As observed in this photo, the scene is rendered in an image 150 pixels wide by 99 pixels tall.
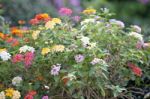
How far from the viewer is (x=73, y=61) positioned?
3.07 meters

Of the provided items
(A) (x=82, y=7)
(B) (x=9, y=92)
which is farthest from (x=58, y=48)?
(A) (x=82, y=7)

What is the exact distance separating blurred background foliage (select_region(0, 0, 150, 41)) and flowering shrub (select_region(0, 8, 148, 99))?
3.13 metres

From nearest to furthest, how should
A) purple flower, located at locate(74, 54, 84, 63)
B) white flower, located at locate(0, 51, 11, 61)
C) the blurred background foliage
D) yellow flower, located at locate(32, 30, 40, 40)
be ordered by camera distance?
purple flower, located at locate(74, 54, 84, 63) → white flower, located at locate(0, 51, 11, 61) → yellow flower, located at locate(32, 30, 40, 40) → the blurred background foliage

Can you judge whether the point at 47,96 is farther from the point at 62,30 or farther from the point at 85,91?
the point at 62,30

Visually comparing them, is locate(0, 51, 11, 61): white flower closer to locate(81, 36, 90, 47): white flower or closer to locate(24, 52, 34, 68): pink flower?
locate(24, 52, 34, 68): pink flower

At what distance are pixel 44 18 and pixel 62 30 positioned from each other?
0.91ft

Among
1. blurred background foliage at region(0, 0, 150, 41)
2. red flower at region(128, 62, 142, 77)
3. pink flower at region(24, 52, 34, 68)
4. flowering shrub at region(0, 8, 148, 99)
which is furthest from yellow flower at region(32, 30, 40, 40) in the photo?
blurred background foliage at region(0, 0, 150, 41)

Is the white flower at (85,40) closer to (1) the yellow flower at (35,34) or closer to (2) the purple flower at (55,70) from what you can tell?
(2) the purple flower at (55,70)

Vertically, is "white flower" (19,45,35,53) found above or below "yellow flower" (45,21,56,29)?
below

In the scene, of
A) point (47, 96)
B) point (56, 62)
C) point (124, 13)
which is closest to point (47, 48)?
point (56, 62)

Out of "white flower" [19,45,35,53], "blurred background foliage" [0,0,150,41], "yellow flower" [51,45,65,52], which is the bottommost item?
"yellow flower" [51,45,65,52]

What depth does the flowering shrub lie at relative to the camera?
299 centimetres

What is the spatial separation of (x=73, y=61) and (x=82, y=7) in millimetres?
4410

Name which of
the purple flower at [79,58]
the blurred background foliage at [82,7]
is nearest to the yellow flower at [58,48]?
the purple flower at [79,58]
